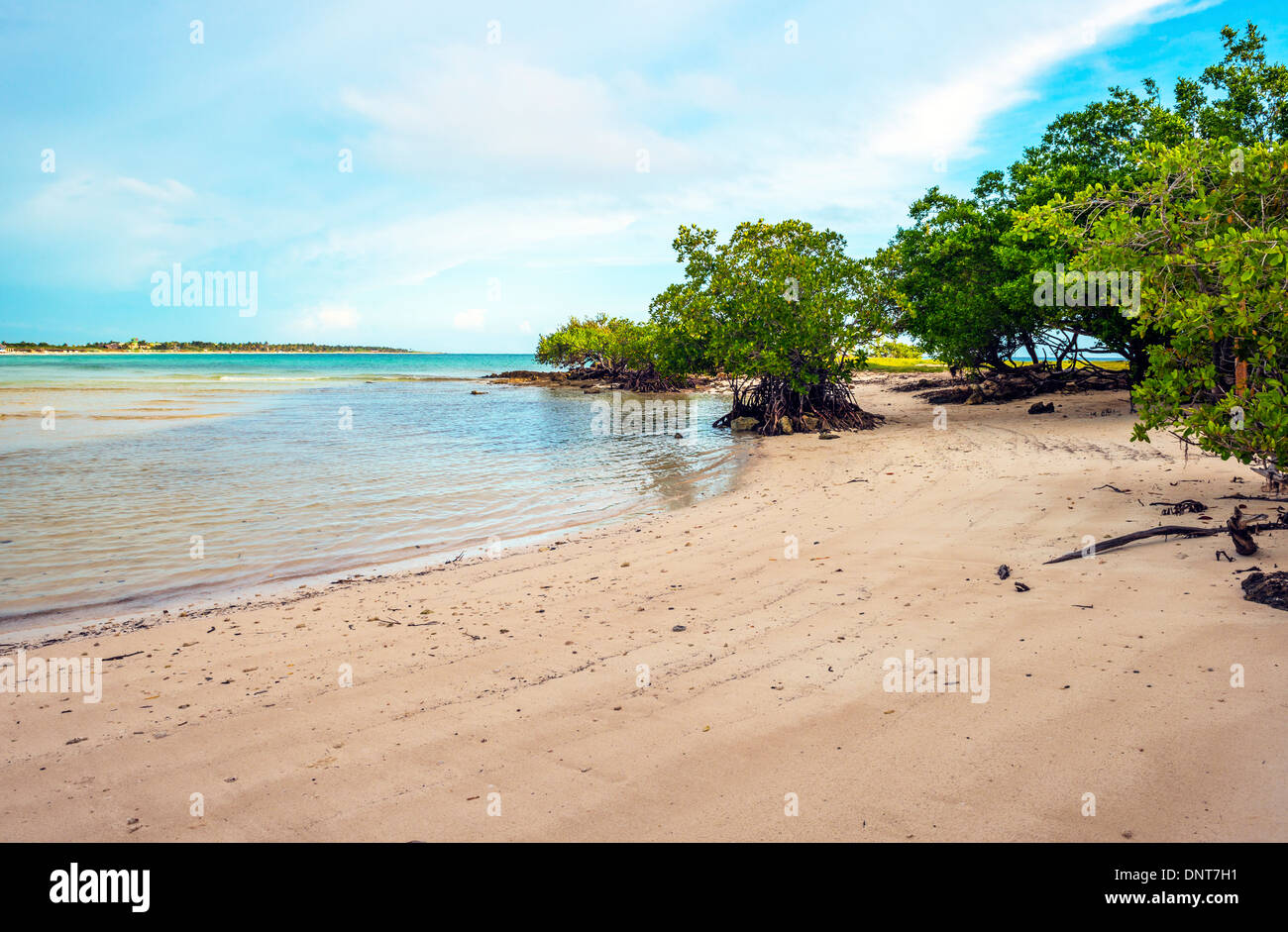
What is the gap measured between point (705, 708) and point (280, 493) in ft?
38.0

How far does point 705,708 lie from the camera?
3.99 meters

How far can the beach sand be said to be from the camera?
3000 millimetres

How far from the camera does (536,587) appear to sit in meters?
6.94

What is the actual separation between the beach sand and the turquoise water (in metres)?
1.96

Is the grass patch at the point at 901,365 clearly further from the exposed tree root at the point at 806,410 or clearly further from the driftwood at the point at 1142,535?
the driftwood at the point at 1142,535

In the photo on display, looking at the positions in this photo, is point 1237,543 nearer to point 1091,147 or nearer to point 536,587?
point 536,587

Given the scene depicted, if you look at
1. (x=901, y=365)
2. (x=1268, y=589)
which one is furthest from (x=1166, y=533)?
(x=901, y=365)

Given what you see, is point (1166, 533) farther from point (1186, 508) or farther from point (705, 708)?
point (705, 708)

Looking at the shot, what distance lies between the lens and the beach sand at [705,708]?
300cm

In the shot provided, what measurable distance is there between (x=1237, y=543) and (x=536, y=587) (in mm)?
6383

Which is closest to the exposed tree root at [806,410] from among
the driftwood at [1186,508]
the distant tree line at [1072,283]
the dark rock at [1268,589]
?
the distant tree line at [1072,283]

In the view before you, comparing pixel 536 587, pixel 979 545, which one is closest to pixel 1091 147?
pixel 979 545

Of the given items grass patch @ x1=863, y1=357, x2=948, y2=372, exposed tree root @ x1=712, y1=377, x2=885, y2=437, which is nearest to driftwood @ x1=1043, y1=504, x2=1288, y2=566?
exposed tree root @ x1=712, y1=377, x2=885, y2=437

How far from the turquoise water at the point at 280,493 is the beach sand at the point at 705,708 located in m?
1.96
